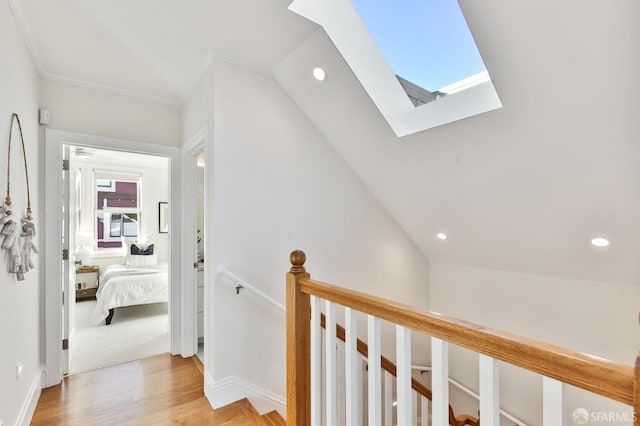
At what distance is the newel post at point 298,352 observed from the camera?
1.42 m

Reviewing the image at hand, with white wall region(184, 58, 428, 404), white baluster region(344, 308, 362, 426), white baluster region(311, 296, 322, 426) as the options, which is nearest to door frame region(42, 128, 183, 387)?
white wall region(184, 58, 428, 404)

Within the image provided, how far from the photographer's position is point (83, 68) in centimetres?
233

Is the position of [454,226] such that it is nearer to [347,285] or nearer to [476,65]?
[347,285]

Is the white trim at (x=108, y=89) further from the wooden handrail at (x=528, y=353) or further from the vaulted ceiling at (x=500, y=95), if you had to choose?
the wooden handrail at (x=528, y=353)

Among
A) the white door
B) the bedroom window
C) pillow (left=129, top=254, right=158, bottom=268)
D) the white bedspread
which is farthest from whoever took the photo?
the bedroom window

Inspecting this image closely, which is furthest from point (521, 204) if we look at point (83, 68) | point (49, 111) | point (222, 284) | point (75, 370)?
point (75, 370)

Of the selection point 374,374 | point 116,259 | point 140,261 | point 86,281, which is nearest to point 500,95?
point 374,374

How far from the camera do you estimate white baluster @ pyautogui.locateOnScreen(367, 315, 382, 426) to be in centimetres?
106

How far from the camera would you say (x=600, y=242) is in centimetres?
218

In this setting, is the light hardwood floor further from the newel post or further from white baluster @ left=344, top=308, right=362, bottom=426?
white baluster @ left=344, top=308, right=362, bottom=426

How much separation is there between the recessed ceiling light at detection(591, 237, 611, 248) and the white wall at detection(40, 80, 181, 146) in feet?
11.8

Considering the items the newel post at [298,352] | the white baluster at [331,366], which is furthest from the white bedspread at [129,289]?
the white baluster at [331,366]

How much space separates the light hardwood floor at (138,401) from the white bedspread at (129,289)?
142 cm
